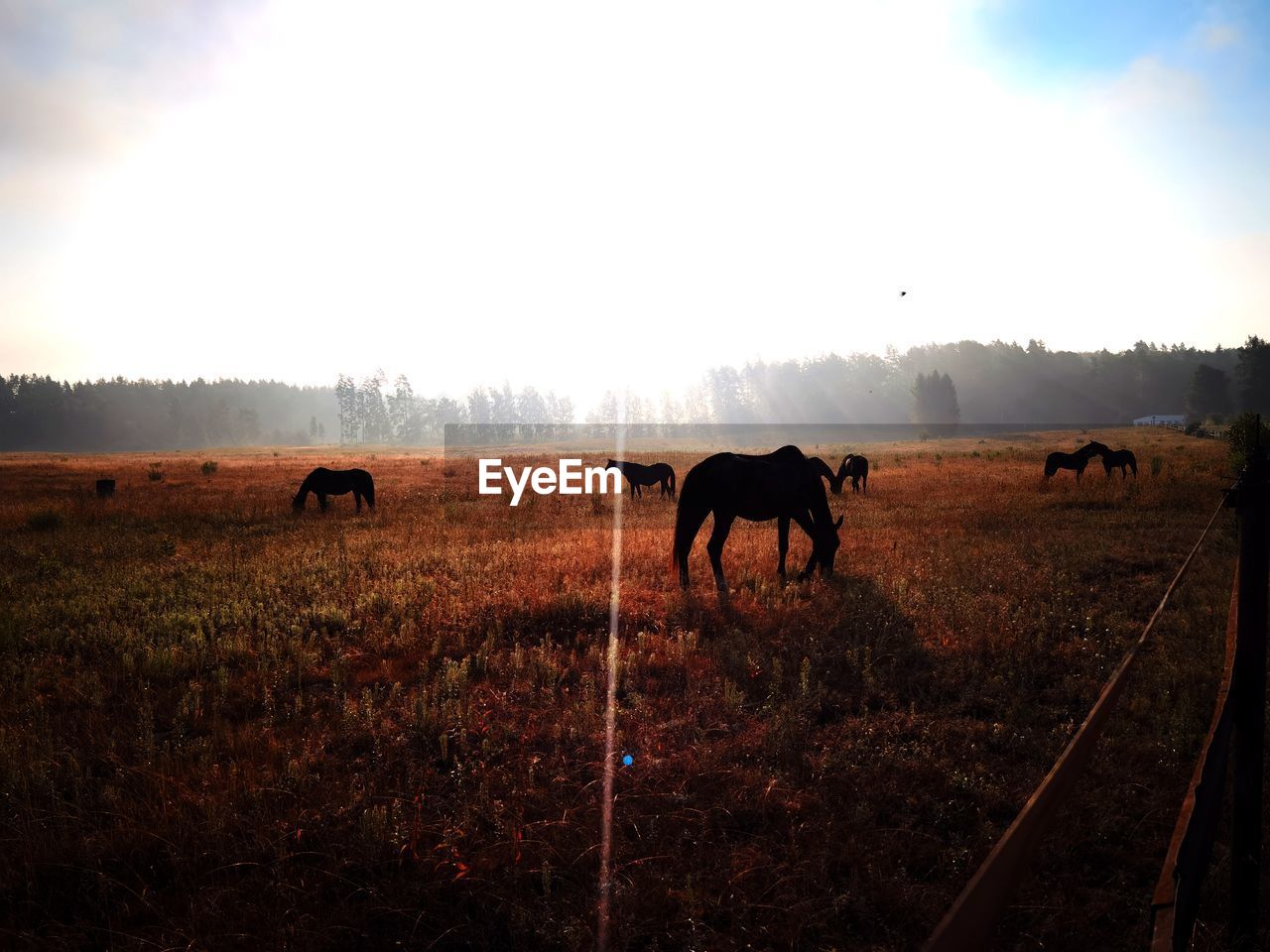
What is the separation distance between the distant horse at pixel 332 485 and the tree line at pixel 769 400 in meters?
103

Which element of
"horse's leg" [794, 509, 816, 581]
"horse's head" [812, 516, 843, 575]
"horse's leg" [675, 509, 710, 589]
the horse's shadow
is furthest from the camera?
"horse's head" [812, 516, 843, 575]

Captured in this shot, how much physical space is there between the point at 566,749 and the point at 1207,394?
128m

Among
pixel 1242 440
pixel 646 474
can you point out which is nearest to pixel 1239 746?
pixel 646 474

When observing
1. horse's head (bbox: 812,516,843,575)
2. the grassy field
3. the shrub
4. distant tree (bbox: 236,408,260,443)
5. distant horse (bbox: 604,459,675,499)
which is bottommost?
the grassy field

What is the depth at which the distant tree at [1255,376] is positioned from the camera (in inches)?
3588

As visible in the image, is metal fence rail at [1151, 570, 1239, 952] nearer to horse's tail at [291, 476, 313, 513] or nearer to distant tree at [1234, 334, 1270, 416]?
horse's tail at [291, 476, 313, 513]

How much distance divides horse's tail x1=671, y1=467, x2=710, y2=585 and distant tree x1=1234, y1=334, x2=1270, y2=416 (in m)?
119

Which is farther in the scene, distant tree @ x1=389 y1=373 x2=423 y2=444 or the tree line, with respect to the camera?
distant tree @ x1=389 y1=373 x2=423 y2=444

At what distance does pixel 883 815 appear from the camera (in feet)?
13.8

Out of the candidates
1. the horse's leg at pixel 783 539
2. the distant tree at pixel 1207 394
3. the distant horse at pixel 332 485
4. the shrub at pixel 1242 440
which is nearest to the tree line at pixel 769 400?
the distant tree at pixel 1207 394

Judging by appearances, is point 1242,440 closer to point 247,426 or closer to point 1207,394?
point 1207,394

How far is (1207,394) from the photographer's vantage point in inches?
3743

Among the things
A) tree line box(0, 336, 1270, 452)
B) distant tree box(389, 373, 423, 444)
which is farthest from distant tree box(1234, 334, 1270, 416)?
distant tree box(389, 373, 423, 444)

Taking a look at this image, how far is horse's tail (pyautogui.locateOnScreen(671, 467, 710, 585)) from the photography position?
32.6 feet
